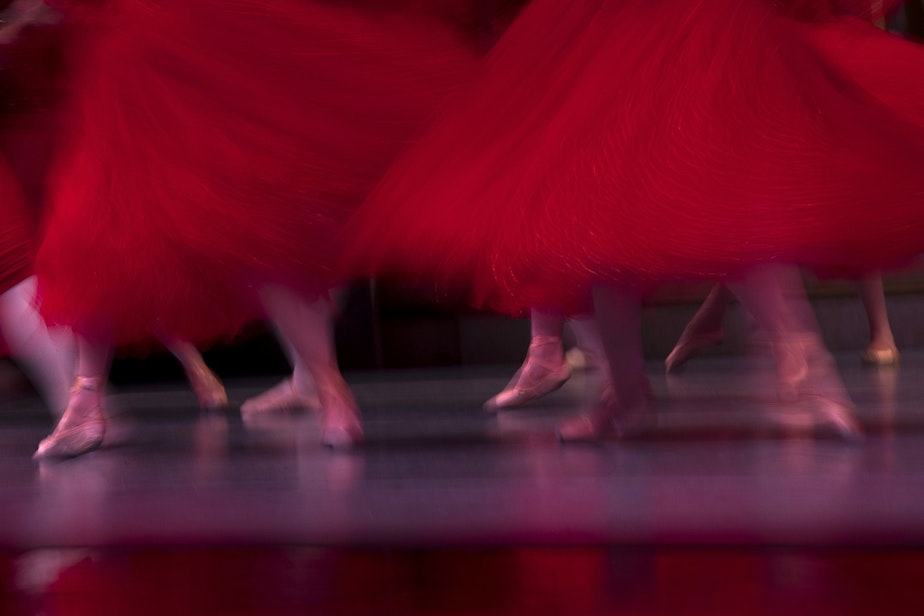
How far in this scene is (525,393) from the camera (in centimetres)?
236

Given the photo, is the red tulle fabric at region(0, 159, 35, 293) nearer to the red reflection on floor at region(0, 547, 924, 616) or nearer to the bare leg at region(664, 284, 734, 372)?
the red reflection on floor at region(0, 547, 924, 616)

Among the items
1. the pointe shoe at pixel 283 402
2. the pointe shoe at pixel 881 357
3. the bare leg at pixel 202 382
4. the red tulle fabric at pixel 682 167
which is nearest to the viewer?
the red tulle fabric at pixel 682 167

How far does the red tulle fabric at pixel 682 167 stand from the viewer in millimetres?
1396

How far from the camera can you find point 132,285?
1.70 metres

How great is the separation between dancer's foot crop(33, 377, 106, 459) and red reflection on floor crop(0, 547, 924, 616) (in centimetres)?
81

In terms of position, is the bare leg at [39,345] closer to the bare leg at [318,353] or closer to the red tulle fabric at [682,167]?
the bare leg at [318,353]

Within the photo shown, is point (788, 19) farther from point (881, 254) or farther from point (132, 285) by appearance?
point (132, 285)

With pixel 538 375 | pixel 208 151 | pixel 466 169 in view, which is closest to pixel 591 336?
pixel 538 375

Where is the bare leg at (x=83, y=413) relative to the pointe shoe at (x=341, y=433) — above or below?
above

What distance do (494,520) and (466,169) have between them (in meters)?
0.55

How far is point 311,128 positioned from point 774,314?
0.72 metres

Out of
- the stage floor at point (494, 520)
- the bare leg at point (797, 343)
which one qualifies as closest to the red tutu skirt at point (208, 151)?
the stage floor at point (494, 520)

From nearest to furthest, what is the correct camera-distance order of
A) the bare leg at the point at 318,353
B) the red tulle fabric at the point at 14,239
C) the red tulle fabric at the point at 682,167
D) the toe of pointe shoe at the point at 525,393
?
the red tulle fabric at the point at 682,167 → the bare leg at the point at 318,353 → the red tulle fabric at the point at 14,239 → the toe of pointe shoe at the point at 525,393

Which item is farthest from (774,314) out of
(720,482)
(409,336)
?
(409,336)
